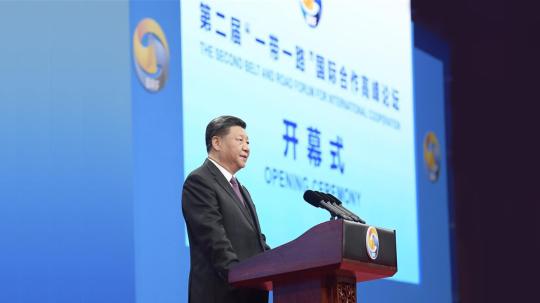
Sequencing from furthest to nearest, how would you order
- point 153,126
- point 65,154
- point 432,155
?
point 432,155, point 153,126, point 65,154

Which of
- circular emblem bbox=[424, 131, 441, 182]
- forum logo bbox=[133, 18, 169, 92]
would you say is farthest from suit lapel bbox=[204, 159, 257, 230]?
circular emblem bbox=[424, 131, 441, 182]

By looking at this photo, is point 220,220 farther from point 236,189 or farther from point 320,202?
point 320,202

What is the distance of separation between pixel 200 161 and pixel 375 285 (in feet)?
5.13

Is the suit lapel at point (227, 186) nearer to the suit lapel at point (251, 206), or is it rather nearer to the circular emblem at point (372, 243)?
the suit lapel at point (251, 206)

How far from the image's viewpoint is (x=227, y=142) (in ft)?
9.61

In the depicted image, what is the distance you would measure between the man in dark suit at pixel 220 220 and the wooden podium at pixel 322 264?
10 centimetres

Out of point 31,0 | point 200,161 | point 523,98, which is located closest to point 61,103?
point 31,0

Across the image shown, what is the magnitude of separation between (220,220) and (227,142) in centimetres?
27

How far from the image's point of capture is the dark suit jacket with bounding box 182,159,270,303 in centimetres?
270

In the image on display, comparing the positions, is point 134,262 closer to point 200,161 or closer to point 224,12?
point 200,161

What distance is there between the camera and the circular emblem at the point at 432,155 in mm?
6074

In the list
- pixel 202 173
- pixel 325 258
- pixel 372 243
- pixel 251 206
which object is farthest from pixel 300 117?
pixel 325 258

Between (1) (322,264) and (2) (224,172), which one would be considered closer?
(1) (322,264)

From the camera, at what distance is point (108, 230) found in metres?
3.50
